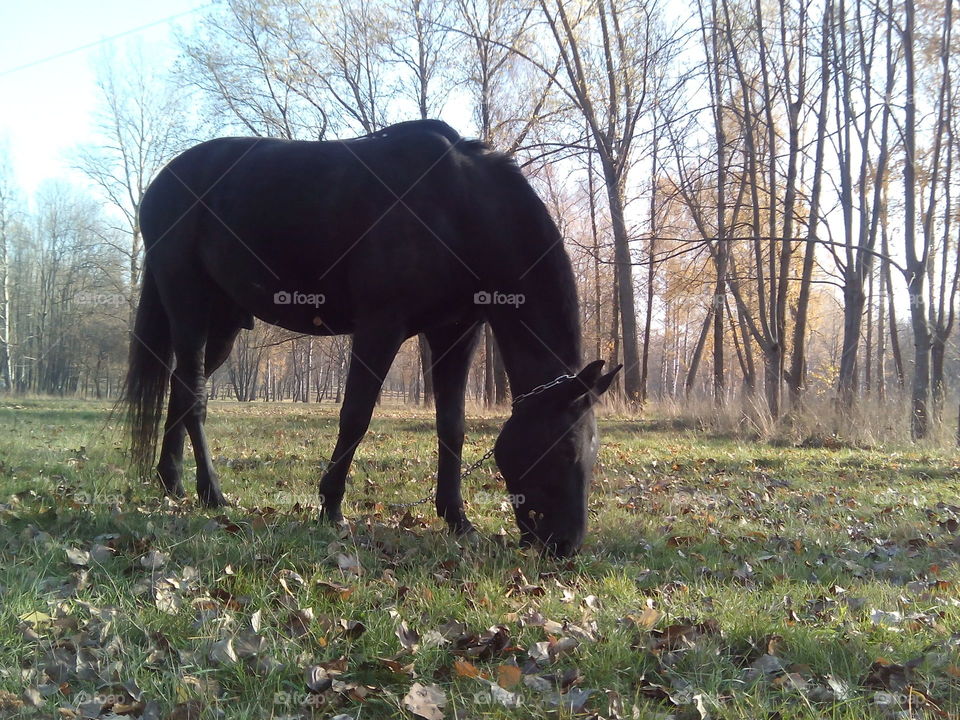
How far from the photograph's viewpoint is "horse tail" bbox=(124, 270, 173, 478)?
4.71 m

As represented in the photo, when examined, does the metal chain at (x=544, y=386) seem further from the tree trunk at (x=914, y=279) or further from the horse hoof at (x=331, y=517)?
the tree trunk at (x=914, y=279)

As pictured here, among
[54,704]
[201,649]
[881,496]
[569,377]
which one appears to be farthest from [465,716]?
[881,496]

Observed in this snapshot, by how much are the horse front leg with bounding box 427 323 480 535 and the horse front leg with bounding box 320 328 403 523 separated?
20.0 inches

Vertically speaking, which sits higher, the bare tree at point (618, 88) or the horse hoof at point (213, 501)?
the bare tree at point (618, 88)

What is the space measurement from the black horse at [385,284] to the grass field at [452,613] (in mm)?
404

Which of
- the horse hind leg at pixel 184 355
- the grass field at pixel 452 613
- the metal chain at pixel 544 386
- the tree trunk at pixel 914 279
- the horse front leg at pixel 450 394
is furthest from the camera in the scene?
the tree trunk at pixel 914 279

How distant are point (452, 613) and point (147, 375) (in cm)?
362

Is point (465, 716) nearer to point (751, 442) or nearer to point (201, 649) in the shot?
point (201, 649)

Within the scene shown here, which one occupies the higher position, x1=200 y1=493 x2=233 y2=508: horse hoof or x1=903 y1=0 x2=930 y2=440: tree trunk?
x1=903 y1=0 x2=930 y2=440: tree trunk

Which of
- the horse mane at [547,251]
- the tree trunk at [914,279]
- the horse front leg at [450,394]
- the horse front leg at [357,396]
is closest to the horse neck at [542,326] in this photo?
the horse mane at [547,251]

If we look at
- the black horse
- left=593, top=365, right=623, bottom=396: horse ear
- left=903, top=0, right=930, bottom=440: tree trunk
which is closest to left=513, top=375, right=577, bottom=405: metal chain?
the black horse

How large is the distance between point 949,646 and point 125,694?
9.32 feet

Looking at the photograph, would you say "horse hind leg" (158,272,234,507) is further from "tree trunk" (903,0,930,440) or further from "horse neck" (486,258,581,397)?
"tree trunk" (903,0,930,440)

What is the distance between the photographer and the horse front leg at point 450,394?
4.22m
